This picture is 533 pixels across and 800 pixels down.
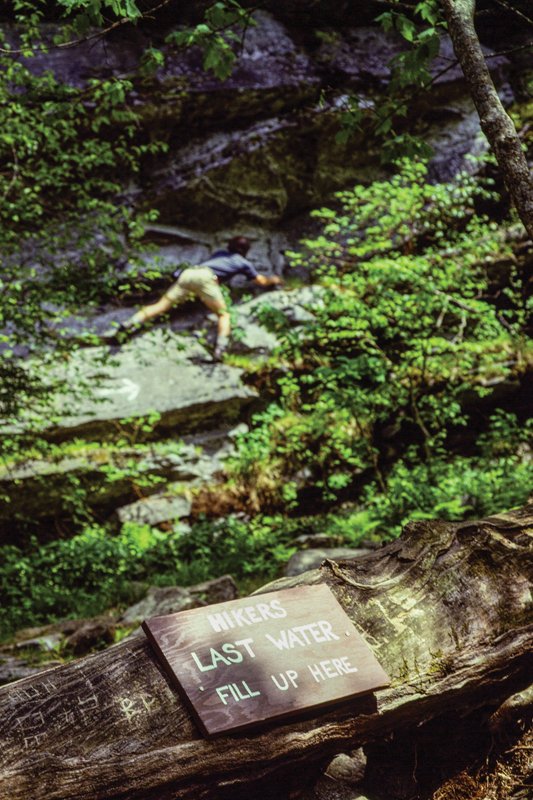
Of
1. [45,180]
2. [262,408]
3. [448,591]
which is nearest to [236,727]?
[448,591]

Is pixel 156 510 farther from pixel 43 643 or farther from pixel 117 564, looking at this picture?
pixel 43 643

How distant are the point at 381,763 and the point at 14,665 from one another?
3485mm

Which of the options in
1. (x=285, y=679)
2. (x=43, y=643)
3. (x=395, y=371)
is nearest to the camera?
(x=285, y=679)

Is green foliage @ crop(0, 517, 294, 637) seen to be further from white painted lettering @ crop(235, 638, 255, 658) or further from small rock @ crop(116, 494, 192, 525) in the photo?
white painted lettering @ crop(235, 638, 255, 658)

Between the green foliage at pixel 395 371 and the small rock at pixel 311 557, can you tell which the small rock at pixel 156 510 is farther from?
the small rock at pixel 311 557

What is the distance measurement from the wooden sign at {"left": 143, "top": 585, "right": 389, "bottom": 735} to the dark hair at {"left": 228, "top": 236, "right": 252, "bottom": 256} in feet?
33.4

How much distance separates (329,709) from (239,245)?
10.7 meters

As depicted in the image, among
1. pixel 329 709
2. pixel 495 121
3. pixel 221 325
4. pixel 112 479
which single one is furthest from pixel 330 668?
pixel 221 325

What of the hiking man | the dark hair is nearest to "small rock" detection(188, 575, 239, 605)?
the hiking man

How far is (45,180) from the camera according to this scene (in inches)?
266

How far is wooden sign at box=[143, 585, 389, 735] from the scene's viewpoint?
233 centimetres

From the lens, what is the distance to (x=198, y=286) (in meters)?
11.2

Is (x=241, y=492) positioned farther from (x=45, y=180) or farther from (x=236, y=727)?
(x=236, y=727)

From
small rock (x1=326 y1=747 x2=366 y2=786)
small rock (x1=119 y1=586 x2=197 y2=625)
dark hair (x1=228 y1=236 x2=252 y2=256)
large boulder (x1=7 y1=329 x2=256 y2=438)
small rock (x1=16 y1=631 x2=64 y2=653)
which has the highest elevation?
dark hair (x1=228 y1=236 x2=252 y2=256)
